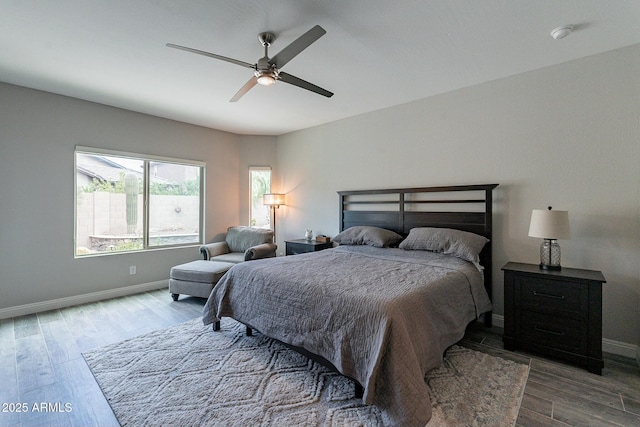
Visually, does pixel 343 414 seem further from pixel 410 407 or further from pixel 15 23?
pixel 15 23

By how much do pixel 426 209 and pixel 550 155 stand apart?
135cm

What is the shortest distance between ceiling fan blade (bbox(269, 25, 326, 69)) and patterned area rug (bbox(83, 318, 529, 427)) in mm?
2361

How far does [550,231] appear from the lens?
7.97ft

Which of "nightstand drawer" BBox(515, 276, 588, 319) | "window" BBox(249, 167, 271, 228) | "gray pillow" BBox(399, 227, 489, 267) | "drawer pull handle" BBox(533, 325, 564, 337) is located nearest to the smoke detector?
"gray pillow" BBox(399, 227, 489, 267)

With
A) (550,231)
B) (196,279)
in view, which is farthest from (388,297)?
(196,279)

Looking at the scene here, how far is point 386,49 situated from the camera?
252cm

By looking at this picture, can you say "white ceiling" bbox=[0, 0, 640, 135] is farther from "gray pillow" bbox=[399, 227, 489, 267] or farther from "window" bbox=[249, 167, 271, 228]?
"window" bbox=[249, 167, 271, 228]

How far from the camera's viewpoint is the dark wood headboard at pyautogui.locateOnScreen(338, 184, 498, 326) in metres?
3.11

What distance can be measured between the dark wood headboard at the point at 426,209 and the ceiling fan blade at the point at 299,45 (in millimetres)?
2309

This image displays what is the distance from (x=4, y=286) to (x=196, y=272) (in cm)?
205

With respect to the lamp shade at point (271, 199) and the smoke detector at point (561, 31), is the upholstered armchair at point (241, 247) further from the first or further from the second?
the smoke detector at point (561, 31)

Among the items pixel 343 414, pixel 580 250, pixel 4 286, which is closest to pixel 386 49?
pixel 580 250

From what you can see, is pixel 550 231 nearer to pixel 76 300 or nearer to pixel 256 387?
pixel 256 387

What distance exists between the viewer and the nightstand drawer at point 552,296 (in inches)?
87.7
